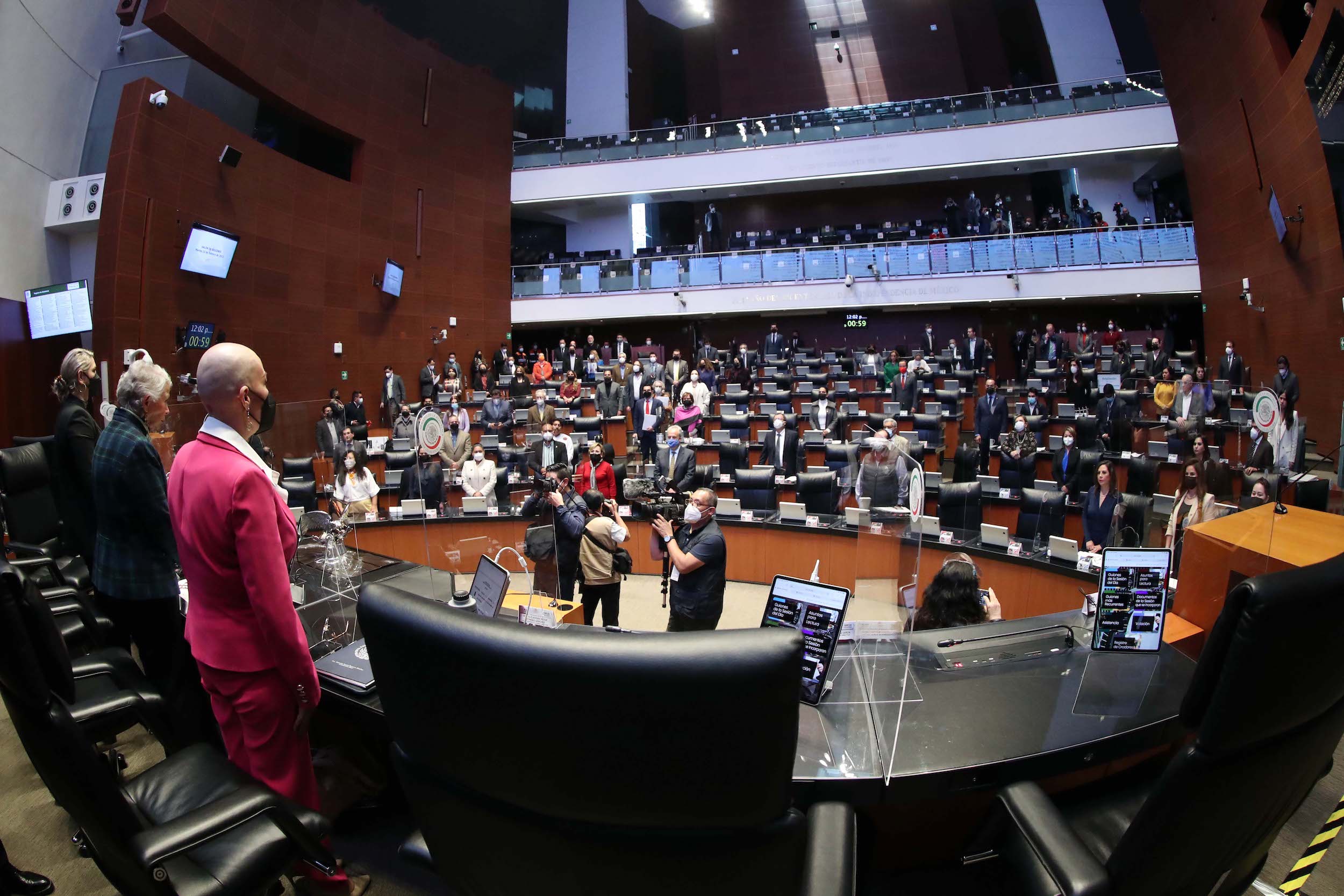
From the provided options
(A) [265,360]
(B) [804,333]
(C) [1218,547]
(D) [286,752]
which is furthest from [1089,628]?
(B) [804,333]

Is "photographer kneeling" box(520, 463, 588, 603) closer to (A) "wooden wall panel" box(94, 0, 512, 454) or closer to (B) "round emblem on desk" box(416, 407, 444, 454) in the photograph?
(B) "round emblem on desk" box(416, 407, 444, 454)

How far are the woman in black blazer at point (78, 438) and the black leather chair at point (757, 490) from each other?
17.8ft

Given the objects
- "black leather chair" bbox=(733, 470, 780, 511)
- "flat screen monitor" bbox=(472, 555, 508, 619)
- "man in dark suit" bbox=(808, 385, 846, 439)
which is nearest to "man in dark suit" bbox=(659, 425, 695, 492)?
"black leather chair" bbox=(733, 470, 780, 511)

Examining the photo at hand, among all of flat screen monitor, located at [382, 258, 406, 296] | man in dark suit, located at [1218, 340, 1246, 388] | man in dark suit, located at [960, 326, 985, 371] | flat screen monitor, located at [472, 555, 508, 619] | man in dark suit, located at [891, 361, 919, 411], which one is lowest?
flat screen monitor, located at [472, 555, 508, 619]

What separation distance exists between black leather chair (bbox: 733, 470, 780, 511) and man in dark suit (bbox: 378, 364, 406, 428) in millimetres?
8905

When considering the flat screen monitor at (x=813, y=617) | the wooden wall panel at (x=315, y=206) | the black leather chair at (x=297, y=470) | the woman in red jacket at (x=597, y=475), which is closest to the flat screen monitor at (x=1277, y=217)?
the woman in red jacket at (x=597, y=475)

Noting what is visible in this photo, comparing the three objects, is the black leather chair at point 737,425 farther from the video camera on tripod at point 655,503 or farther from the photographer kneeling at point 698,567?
the photographer kneeling at point 698,567

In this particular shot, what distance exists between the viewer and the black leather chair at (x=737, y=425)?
10242 millimetres

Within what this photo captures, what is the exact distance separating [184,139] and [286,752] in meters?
11.5

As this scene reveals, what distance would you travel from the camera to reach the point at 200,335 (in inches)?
417

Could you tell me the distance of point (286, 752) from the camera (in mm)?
1963

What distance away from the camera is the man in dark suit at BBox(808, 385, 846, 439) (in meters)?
10.3

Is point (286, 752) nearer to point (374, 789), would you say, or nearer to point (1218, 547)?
point (374, 789)

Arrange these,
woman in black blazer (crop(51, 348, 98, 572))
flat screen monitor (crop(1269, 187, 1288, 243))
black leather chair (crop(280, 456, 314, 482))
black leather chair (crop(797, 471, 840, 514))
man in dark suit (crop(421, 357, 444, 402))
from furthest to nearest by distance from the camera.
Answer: man in dark suit (crop(421, 357, 444, 402))
flat screen monitor (crop(1269, 187, 1288, 243))
black leather chair (crop(280, 456, 314, 482))
black leather chair (crop(797, 471, 840, 514))
woman in black blazer (crop(51, 348, 98, 572))
